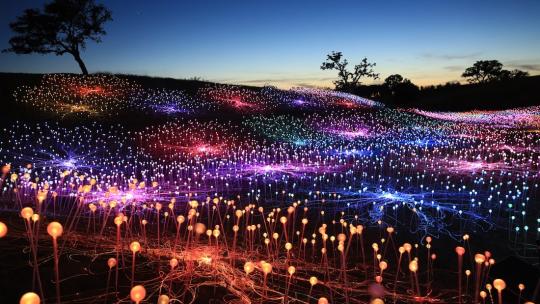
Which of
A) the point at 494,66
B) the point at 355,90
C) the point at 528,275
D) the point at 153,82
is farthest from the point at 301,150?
the point at 494,66

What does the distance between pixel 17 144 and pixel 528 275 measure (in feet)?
50.3

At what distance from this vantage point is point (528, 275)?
4773mm

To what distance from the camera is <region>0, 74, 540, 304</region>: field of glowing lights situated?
478cm

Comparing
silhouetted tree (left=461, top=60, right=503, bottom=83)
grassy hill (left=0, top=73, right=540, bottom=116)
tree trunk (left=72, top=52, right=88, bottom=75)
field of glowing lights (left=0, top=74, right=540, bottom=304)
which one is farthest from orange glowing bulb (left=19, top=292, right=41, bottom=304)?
silhouetted tree (left=461, top=60, right=503, bottom=83)

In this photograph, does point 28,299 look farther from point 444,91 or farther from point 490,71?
point 490,71

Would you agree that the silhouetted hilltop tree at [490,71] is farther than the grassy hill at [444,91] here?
Yes

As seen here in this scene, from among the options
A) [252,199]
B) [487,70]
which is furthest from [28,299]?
[487,70]

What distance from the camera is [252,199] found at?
964 cm

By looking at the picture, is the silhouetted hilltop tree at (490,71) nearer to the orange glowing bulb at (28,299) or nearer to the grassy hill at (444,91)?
the grassy hill at (444,91)

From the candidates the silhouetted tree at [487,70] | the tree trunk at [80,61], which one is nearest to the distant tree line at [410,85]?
the silhouetted tree at [487,70]

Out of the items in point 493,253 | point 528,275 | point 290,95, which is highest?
point 290,95

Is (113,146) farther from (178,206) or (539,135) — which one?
(539,135)

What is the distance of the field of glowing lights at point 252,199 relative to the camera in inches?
188

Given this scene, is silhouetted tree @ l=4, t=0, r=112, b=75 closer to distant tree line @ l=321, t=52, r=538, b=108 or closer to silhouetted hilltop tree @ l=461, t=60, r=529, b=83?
A: distant tree line @ l=321, t=52, r=538, b=108
